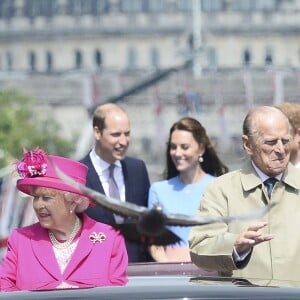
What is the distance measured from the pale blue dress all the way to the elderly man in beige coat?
7.58ft

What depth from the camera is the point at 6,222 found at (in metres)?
19.5

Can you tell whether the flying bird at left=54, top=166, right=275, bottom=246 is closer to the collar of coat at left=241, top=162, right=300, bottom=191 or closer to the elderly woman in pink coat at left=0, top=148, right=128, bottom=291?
the elderly woman in pink coat at left=0, top=148, right=128, bottom=291

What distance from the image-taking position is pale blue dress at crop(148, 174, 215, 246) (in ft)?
39.6

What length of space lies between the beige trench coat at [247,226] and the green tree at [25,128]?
6821 cm

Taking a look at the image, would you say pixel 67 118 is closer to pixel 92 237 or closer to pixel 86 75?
pixel 86 75

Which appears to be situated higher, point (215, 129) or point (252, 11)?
point (252, 11)

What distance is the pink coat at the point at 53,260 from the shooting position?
29.0 ft

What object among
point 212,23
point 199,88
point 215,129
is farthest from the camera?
point 212,23

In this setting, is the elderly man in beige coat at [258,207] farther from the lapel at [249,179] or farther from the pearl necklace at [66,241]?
the pearl necklace at [66,241]

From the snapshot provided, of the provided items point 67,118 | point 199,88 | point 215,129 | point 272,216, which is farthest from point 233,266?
point 67,118

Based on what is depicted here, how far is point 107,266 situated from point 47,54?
113034 mm

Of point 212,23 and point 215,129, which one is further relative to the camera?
point 212,23

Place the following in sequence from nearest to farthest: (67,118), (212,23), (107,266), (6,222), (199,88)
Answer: (107,266) → (6,222) → (199,88) → (67,118) → (212,23)

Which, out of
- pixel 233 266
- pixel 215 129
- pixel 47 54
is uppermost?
pixel 47 54
